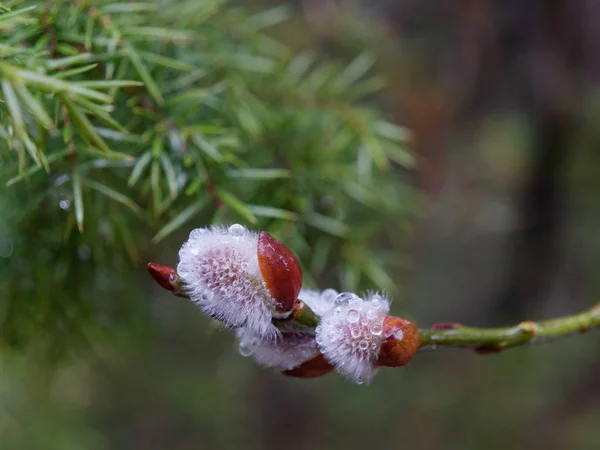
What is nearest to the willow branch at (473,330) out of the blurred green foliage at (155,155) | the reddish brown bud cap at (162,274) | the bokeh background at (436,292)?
the reddish brown bud cap at (162,274)

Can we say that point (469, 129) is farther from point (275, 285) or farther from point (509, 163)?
point (275, 285)

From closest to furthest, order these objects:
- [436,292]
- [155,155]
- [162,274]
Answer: [162,274]
[155,155]
[436,292]

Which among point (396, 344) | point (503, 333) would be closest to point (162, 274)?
point (396, 344)

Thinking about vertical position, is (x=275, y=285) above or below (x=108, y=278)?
above

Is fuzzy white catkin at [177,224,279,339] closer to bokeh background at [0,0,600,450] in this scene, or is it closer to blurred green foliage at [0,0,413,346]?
blurred green foliage at [0,0,413,346]

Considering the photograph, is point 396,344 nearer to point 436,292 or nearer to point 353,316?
point 353,316

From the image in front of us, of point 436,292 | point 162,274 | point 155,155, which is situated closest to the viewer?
point 162,274

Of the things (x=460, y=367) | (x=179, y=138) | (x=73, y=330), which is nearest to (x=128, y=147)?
(x=179, y=138)
